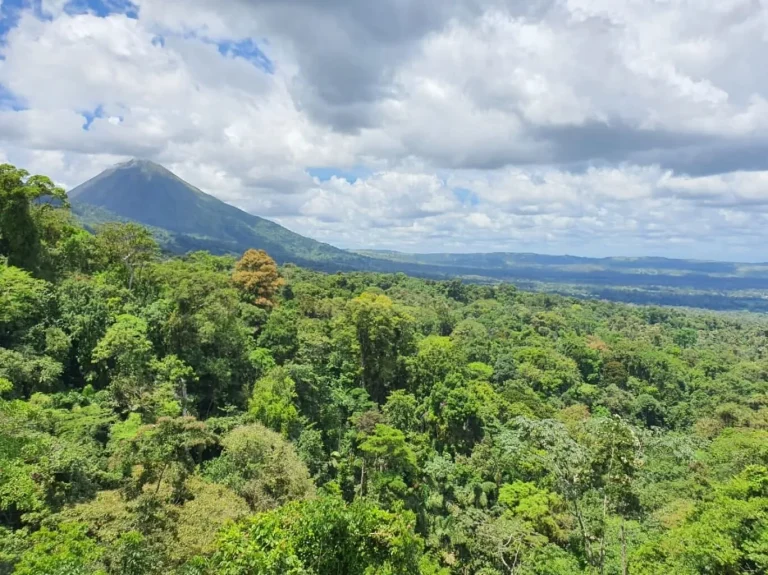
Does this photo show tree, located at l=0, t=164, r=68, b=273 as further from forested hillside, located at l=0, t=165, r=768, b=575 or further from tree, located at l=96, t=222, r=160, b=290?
tree, located at l=96, t=222, r=160, b=290

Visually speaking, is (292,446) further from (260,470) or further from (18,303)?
(18,303)

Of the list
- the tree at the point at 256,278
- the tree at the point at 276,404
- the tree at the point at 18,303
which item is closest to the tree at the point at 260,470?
the tree at the point at 276,404

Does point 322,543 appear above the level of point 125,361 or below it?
above

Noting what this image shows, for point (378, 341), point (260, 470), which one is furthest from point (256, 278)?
point (260, 470)

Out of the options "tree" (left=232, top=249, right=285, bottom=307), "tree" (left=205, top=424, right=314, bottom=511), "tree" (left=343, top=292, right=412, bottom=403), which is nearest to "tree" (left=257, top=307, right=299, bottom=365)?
"tree" (left=343, top=292, right=412, bottom=403)

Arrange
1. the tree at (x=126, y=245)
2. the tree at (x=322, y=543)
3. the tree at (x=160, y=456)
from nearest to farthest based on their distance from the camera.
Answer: the tree at (x=322, y=543) < the tree at (x=160, y=456) < the tree at (x=126, y=245)

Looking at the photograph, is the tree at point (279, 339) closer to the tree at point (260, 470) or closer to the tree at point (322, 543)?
the tree at point (260, 470)

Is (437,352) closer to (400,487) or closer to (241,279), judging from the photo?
(400,487)
